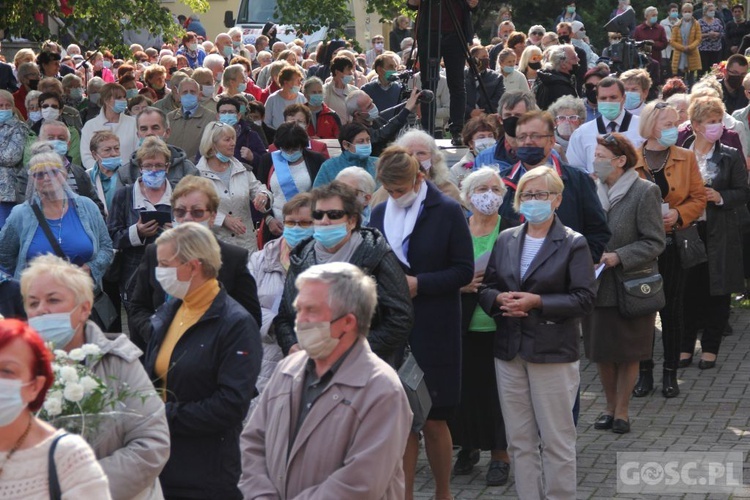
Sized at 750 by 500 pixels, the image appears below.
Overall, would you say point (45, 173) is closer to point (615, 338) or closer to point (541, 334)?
point (541, 334)

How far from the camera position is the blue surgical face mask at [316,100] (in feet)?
46.0

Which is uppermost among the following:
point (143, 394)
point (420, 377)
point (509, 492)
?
point (143, 394)

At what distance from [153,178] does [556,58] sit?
6064 mm

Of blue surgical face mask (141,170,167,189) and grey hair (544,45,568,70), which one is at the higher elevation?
grey hair (544,45,568,70)

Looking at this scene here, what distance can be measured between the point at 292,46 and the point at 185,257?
54.2ft

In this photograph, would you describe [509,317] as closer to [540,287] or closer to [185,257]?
[540,287]

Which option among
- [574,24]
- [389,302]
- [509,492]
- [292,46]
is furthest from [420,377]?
[574,24]

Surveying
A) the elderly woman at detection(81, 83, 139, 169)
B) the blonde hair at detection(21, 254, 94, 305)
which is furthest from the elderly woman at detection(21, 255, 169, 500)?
the elderly woman at detection(81, 83, 139, 169)

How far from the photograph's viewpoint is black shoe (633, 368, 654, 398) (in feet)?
31.9

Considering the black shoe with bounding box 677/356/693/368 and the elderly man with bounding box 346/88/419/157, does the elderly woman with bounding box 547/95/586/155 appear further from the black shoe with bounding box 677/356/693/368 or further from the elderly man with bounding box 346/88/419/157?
the black shoe with bounding box 677/356/693/368

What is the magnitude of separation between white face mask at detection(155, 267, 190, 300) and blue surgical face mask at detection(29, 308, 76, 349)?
0.81m

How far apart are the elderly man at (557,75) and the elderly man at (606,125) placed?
329 cm

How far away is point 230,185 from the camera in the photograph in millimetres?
9992

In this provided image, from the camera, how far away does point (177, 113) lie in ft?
41.8
